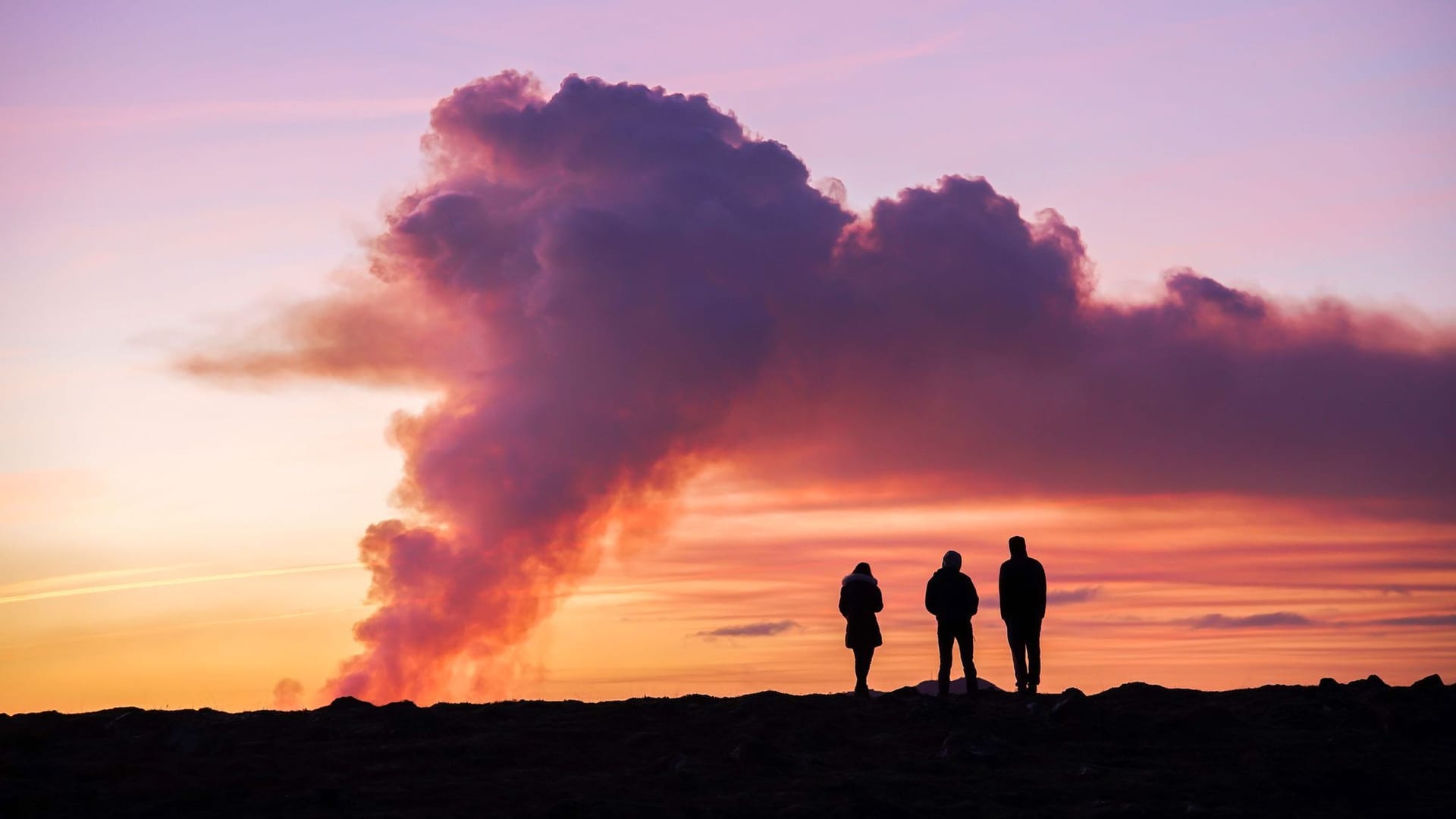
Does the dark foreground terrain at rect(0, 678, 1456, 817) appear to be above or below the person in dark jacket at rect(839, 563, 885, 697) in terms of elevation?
below

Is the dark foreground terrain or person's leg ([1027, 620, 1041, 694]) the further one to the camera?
person's leg ([1027, 620, 1041, 694])

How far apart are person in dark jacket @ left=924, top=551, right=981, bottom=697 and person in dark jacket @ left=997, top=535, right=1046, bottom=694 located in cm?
65

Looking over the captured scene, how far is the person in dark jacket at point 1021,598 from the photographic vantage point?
28500 millimetres

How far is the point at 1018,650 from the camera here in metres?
29.0

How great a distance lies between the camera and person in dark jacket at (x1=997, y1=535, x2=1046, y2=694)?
2850 cm

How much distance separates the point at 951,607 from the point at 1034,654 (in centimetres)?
211

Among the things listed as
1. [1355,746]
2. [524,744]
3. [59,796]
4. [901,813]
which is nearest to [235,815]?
[59,796]

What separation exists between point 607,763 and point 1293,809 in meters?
10.5

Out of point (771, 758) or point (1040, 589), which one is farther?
point (1040, 589)

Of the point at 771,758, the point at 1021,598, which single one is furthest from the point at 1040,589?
the point at 771,758

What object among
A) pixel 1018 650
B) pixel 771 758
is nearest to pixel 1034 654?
pixel 1018 650

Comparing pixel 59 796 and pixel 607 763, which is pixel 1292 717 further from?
pixel 59 796

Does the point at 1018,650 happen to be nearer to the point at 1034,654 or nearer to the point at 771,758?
the point at 1034,654

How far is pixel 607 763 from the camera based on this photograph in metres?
23.6
